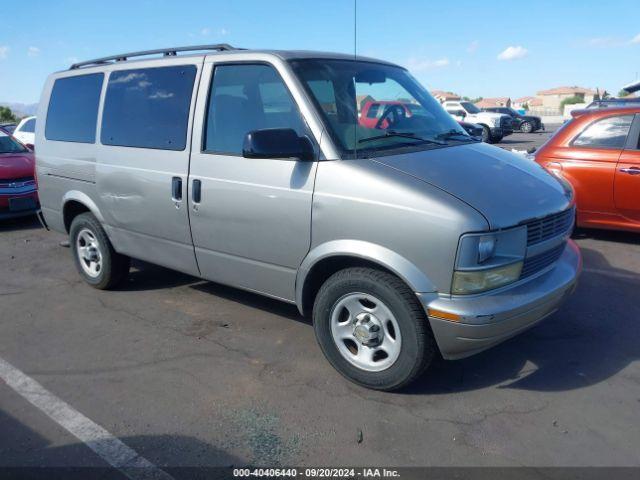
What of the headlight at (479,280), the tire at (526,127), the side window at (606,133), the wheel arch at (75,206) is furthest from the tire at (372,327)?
the tire at (526,127)

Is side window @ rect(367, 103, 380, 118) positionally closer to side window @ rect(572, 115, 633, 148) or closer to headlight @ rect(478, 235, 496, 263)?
headlight @ rect(478, 235, 496, 263)

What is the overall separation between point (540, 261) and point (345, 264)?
4.00ft

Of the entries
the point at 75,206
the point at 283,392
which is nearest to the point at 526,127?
the point at 75,206

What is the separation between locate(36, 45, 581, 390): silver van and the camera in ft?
9.86

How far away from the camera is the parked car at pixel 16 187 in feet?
27.5

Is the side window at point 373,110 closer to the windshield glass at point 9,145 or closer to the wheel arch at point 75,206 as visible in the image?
the wheel arch at point 75,206

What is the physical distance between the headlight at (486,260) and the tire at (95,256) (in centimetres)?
350

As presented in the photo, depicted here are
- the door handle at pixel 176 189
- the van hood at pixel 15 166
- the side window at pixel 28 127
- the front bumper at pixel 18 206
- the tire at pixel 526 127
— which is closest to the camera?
the door handle at pixel 176 189

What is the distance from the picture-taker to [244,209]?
3.74m

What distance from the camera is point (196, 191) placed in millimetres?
3998

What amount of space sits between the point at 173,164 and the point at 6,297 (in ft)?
8.25

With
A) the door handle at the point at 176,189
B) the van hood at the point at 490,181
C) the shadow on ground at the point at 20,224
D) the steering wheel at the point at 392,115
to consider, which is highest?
the steering wheel at the point at 392,115

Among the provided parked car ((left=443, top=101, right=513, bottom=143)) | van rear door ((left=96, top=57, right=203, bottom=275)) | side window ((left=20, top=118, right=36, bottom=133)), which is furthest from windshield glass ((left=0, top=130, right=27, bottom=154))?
parked car ((left=443, top=101, right=513, bottom=143))

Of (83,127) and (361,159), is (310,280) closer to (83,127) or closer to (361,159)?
(361,159)
